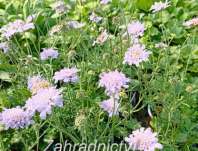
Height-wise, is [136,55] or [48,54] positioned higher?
[136,55]

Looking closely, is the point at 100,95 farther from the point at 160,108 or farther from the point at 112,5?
the point at 112,5

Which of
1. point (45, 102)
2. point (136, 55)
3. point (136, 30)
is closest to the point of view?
point (45, 102)

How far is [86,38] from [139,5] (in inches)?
27.6

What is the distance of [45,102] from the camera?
1.69 meters

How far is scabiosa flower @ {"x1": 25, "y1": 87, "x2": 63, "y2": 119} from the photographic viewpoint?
1.67 meters

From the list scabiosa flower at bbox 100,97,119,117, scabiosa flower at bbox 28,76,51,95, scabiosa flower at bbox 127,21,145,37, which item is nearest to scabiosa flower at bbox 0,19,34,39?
scabiosa flower at bbox 28,76,51,95

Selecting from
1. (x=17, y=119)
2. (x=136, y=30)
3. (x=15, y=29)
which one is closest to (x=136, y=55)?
(x=136, y=30)

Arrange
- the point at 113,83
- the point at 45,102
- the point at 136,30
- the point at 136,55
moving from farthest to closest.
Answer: the point at 136,30, the point at 136,55, the point at 113,83, the point at 45,102

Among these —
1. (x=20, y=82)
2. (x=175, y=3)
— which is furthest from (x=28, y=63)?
(x=175, y=3)

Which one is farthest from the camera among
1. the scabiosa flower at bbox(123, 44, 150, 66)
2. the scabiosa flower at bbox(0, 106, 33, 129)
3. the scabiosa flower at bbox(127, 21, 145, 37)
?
the scabiosa flower at bbox(127, 21, 145, 37)

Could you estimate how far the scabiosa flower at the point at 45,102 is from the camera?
1.67m

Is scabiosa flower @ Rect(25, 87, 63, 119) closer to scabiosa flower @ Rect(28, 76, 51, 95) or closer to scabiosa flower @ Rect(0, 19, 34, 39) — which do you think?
scabiosa flower @ Rect(28, 76, 51, 95)

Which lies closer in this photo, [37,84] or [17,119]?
[17,119]

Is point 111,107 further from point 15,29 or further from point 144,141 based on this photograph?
point 15,29
